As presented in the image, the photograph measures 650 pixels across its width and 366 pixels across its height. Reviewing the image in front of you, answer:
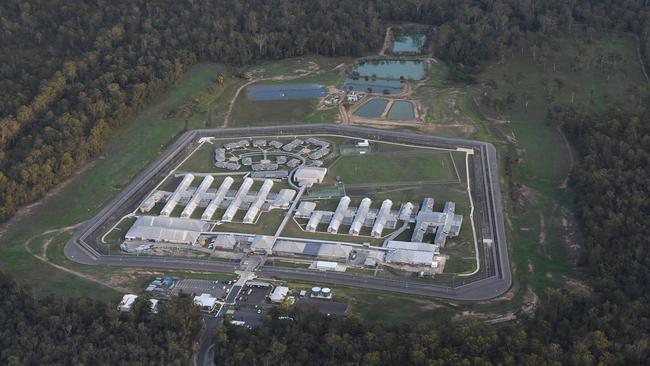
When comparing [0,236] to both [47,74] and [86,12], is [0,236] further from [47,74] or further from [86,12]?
[86,12]

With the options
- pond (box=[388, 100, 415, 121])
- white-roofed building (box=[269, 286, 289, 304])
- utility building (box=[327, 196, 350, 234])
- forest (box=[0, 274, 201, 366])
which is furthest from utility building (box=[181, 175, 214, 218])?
pond (box=[388, 100, 415, 121])

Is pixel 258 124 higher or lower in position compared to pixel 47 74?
lower

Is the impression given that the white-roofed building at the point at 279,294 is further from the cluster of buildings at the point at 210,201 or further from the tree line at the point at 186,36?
the tree line at the point at 186,36

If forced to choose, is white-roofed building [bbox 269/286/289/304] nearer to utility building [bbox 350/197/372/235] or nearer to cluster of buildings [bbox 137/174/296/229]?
utility building [bbox 350/197/372/235]

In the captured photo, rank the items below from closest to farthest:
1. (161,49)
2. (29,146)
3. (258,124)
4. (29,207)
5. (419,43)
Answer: (29,207)
(29,146)
(258,124)
(161,49)
(419,43)

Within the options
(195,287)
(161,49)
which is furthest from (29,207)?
(161,49)

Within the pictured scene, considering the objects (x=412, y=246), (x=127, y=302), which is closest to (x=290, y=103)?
(x=412, y=246)

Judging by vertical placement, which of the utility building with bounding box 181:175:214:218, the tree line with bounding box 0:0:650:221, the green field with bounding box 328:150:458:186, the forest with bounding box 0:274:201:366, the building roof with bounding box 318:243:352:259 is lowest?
the green field with bounding box 328:150:458:186
